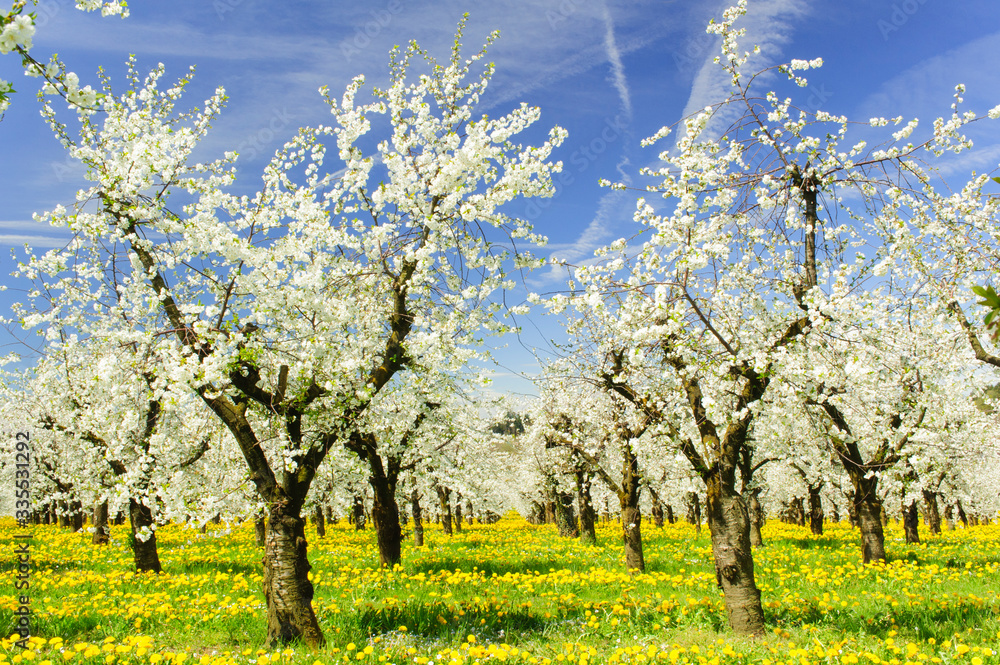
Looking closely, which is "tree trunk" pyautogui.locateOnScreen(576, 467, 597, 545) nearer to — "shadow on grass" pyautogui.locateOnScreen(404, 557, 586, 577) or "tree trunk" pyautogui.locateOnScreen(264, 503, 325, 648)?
"shadow on grass" pyautogui.locateOnScreen(404, 557, 586, 577)

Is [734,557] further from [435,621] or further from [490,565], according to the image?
[490,565]

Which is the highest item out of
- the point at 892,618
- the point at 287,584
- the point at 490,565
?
the point at 287,584

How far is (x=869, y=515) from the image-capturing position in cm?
1313

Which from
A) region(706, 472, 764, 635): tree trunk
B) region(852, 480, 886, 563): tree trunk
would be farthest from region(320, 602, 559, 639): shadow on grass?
region(852, 480, 886, 563): tree trunk

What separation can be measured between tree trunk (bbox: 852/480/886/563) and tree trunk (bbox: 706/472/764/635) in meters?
7.22

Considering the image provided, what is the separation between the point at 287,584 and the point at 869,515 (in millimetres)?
13653

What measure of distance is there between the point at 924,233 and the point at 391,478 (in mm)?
11672

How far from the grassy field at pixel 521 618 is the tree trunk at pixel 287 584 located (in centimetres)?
30

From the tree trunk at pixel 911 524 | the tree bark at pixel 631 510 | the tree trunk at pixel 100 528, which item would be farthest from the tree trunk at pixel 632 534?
the tree trunk at pixel 100 528

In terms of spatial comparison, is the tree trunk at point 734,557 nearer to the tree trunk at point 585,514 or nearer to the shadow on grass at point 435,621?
the shadow on grass at point 435,621

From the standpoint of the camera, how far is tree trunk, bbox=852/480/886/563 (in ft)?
41.5

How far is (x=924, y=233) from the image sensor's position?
24.4 feet

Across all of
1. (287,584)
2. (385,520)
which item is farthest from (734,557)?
(385,520)

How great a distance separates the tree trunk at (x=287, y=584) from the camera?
6.21 m
